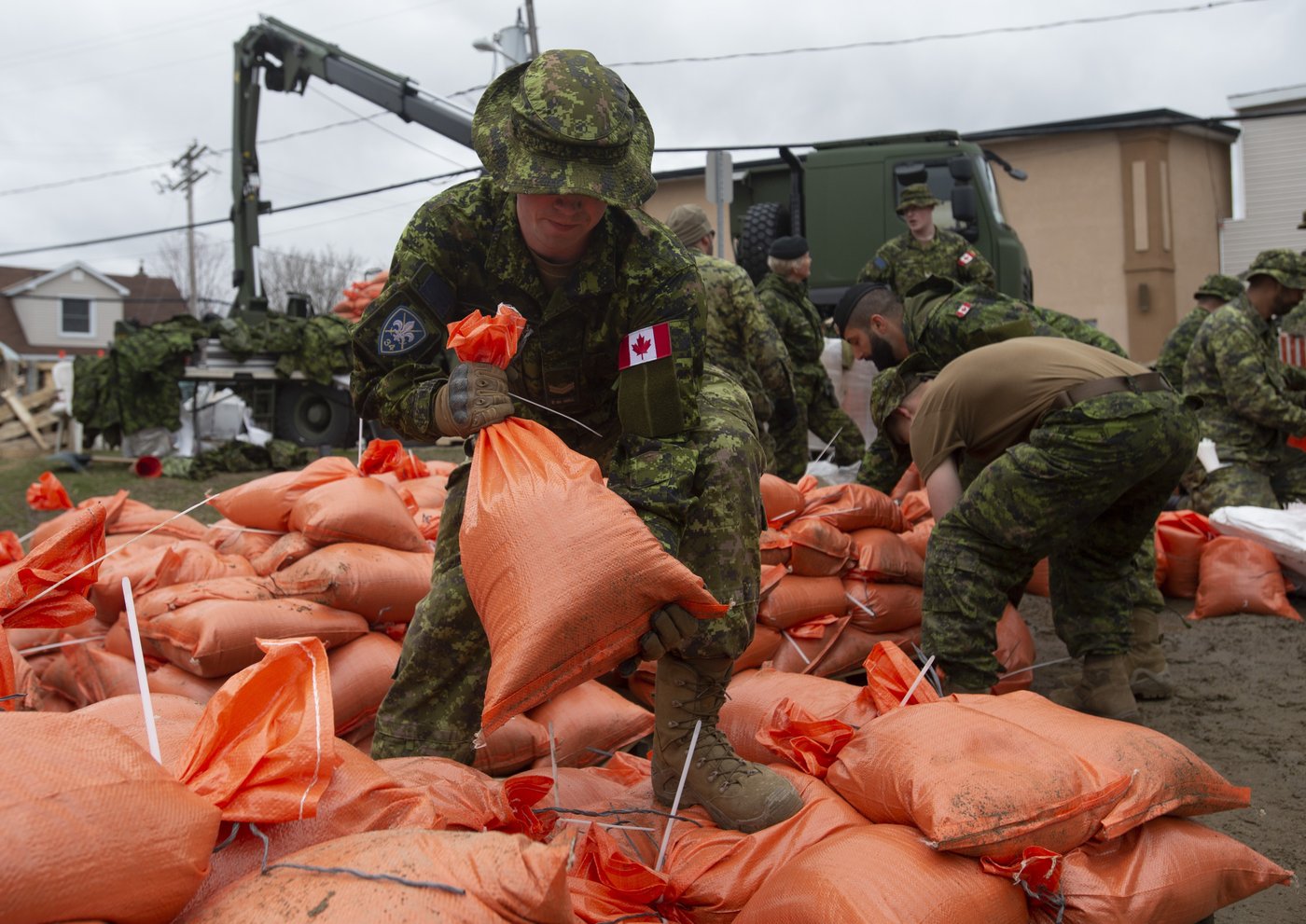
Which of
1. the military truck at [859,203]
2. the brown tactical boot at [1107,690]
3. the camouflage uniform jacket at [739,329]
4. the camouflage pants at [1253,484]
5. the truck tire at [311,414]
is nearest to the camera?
the brown tactical boot at [1107,690]

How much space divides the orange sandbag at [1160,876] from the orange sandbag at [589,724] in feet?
4.13

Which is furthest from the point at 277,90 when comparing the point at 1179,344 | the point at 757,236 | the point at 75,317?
the point at 75,317

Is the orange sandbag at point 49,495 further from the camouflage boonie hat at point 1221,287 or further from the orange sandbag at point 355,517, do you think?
the camouflage boonie hat at point 1221,287

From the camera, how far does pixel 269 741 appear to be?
1448 mm

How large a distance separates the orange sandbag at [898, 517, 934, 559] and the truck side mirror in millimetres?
3682

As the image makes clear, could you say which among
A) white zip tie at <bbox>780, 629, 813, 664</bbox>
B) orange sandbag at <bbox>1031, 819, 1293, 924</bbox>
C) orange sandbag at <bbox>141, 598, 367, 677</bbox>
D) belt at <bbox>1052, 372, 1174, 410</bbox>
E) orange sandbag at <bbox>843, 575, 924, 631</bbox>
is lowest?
orange sandbag at <bbox>1031, 819, 1293, 924</bbox>

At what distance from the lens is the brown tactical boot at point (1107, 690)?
3164 millimetres

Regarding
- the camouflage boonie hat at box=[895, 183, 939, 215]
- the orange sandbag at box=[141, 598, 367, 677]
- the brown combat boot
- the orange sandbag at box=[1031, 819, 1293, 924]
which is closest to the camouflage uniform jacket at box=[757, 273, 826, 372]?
the camouflage boonie hat at box=[895, 183, 939, 215]

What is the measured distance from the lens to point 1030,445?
2.91 m

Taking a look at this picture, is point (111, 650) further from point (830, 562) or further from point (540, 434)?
point (830, 562)

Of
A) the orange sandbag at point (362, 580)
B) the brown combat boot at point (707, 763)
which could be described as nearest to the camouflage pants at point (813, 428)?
the orange sandbag at point (362, 580)

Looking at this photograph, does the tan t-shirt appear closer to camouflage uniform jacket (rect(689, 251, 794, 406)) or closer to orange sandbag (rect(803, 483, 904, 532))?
orange sandbag (rect(803, 483, 904, 532))

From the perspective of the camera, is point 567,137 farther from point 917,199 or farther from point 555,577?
point 917,199

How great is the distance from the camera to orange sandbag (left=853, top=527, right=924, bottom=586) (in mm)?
3559
